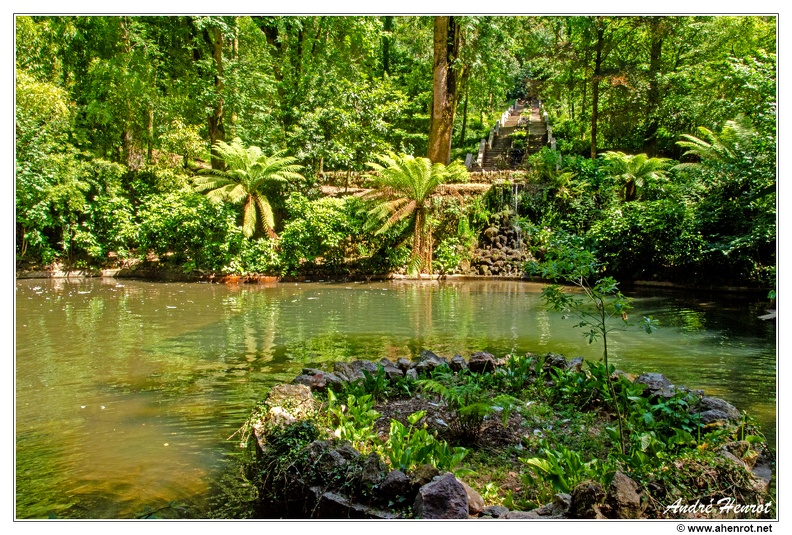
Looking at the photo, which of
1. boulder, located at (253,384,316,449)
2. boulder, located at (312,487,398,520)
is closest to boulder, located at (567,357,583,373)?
boulder, located at (253,384,316,449)

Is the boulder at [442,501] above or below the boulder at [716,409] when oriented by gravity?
below

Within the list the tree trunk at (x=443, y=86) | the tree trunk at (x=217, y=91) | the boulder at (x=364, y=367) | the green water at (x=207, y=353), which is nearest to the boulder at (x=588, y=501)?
the green water at (x=207, y=353)

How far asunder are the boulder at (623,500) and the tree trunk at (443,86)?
54.3 ft

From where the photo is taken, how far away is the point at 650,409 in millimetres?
4613

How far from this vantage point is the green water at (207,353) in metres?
4.29

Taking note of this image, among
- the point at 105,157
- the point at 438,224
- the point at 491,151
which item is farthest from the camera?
the point at 491,151

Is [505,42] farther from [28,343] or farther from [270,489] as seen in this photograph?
[270,489]

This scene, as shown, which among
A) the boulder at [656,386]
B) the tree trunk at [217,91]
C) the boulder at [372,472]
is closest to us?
the boulder at [372,472]

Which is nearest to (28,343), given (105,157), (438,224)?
(438,224)

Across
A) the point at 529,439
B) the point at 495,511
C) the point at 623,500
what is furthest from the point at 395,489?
the point at 529,439

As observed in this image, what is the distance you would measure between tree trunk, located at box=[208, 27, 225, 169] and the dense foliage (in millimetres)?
88

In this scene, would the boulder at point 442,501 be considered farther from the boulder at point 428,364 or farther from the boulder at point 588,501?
the boulder at point 428,364

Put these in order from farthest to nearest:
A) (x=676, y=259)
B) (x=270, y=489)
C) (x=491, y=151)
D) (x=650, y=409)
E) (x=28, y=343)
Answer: (x=491, y=151) → (x=676, y=259) → (x=28, y=343) → (x=650, y=409) → (x=270, y=489)

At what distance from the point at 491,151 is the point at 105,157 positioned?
16.5 metres
